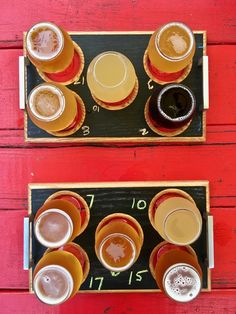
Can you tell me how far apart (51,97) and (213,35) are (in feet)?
1.60

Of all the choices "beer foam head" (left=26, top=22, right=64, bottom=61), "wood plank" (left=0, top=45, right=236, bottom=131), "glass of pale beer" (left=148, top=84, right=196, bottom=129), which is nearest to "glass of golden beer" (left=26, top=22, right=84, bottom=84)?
"beer foam head" (left=26, top=22, right=64, bottom=61)

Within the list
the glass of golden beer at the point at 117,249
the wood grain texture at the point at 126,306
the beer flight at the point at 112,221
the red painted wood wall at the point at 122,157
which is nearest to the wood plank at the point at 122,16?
the red painted wood wall at the point at 122,157

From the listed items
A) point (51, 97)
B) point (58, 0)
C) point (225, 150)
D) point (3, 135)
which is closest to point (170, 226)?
point (225, 150)

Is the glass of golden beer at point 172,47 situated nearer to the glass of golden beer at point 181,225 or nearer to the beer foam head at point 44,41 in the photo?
the beer foam head at point 44,41

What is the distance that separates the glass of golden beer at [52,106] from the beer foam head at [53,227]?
21cm

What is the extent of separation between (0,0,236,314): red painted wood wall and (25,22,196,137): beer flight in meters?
0.14

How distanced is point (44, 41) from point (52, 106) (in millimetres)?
157

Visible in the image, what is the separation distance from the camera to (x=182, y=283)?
3.07ft

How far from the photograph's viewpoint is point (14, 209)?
1116 millimetres

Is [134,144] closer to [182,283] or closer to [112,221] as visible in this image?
[112,221]

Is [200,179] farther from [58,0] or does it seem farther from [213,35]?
[58,0]

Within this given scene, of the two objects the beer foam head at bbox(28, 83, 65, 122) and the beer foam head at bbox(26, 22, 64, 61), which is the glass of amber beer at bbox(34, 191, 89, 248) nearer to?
the beer foam head at bbox(28, 83, 65, 122)

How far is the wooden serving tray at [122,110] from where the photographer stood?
1068mm

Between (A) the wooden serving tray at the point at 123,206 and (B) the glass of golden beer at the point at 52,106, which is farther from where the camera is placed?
(A) the wooden serving tray at the point at 123,206
